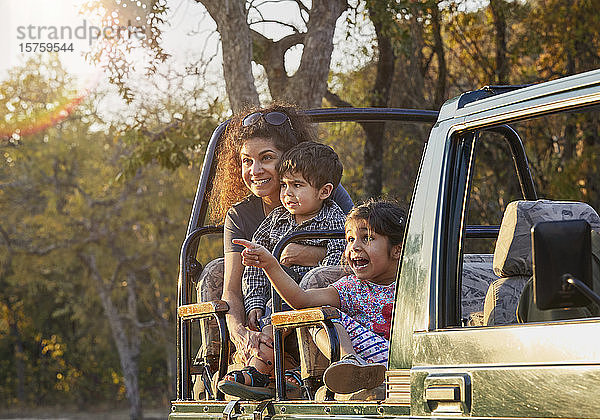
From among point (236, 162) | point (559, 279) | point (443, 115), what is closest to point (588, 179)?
point (236, 162)

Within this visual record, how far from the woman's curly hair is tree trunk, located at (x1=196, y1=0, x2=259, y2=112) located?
5.58 meters

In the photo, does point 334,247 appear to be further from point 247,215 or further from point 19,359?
point 19,359

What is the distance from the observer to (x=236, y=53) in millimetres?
11406

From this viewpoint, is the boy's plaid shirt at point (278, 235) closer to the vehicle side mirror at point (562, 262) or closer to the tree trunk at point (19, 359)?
the vehicle side mirror at point (562, 262)

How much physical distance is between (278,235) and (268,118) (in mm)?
682

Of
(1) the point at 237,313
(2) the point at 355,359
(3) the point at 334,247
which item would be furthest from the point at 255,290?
(2) the point at 355,359

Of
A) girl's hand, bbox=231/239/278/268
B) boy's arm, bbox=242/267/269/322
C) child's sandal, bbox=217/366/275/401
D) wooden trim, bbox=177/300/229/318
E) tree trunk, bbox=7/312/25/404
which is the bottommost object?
tree trunk, bbox=7/312/25/404

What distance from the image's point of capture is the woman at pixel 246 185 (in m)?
5.10

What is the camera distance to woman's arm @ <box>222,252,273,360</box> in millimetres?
4688

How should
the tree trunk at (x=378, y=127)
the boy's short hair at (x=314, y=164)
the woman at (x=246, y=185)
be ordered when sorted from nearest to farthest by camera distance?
the boy's short hair at (x=314, y=164) < the woman at (x=246, y=185) < the tree trunk at (x=378, y=127)

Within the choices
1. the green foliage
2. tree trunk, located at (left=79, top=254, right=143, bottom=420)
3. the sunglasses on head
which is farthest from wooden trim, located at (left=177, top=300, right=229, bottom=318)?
tree trunk, located at (left=79, top=254, right=143, bottom=420)

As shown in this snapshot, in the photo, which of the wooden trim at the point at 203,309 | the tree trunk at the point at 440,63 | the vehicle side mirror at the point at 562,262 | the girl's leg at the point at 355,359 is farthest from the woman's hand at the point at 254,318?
the tree trunk at the point at 440,63

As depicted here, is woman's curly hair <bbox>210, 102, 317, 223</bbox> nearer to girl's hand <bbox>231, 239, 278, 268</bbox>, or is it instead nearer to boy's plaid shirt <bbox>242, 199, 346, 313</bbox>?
boy's plaid shirt <bbox>242, 199, 346, 313</bbox>

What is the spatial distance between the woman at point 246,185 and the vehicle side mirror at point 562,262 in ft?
8.01
